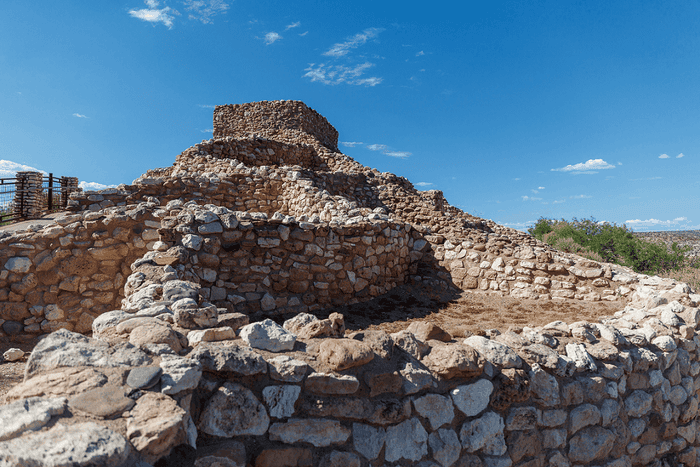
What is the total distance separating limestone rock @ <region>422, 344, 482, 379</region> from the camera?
101 inches

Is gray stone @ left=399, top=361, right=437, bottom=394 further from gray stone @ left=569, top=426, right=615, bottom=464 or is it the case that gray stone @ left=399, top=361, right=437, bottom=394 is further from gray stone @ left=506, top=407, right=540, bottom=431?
gray stone @ left=569, top=426, right=615, bottom=464

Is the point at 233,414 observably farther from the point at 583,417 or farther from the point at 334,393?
the point at 583,417

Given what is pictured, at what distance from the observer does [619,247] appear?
16656 mm

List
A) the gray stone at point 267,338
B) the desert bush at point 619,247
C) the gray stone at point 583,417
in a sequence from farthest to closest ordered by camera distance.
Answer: the desert bush at point 619,247, the gray stone at point 583,417, the gray stone at point 267,338

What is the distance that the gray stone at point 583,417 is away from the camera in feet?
10.3

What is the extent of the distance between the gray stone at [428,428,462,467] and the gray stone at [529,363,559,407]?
0.77m

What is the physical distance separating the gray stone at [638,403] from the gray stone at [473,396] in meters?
1.82

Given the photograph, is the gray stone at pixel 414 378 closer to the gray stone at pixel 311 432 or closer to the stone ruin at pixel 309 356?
the stone ruin at pixel 309 356

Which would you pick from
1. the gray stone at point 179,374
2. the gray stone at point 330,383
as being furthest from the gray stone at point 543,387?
the gray stone at point 179,374

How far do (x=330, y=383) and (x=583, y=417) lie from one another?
7.38ft

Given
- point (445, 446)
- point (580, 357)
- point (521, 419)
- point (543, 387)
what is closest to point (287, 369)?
point (445, 446)

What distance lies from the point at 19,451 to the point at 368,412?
62.1 inches

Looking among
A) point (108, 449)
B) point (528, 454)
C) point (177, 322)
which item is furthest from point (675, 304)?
point (108, 449)

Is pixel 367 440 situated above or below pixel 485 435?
above
